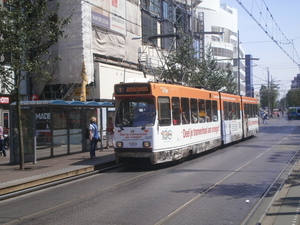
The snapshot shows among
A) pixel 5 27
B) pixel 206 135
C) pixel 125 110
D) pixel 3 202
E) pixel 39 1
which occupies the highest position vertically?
pixel 39 1

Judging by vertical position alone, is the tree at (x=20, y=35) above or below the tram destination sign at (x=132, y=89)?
above

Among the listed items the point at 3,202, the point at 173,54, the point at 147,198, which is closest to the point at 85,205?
the point at 147,198

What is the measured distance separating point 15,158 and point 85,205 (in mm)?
7556

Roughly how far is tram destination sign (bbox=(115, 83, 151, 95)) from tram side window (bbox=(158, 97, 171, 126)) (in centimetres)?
59

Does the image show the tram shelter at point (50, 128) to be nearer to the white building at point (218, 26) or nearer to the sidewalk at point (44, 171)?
the sidewalk at point (44, 171)

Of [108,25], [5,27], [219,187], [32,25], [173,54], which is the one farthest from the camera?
[108,25]

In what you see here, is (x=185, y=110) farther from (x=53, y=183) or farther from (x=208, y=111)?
(x=53, y=183)

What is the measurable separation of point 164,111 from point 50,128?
5556 millimetres

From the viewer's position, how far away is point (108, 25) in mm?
30672

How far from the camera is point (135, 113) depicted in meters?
12.8

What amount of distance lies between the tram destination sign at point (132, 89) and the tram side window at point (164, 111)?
59cm

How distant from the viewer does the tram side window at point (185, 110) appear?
46.2 feet

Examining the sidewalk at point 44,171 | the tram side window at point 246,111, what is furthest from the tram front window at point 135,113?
the tram side window at point 246,111

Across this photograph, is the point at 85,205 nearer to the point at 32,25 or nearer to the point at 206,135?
the point at 32,25
